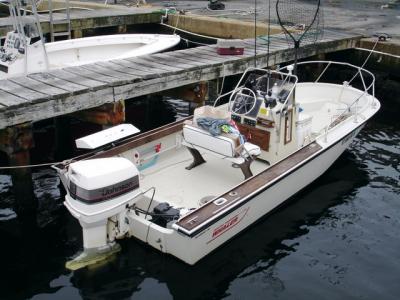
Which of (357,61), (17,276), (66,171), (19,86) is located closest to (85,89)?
(19,86)

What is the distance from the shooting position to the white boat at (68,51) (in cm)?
976

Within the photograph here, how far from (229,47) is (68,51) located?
4.53 m

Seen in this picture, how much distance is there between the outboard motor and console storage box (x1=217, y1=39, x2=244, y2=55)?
5.30 metres

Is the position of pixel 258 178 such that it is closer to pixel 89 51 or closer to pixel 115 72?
pixel 115 72

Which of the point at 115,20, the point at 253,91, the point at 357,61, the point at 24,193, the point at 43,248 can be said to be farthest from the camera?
the point at 115,20

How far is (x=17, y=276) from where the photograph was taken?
6129 mm

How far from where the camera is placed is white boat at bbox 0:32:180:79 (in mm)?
9758

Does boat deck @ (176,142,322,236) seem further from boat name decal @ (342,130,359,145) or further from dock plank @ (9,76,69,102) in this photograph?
dock plank @ (9,76,69,102)

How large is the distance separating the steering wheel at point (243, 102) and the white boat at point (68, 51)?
378 cm

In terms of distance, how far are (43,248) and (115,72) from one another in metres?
3.63

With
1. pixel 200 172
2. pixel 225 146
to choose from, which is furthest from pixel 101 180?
pixel 200 172

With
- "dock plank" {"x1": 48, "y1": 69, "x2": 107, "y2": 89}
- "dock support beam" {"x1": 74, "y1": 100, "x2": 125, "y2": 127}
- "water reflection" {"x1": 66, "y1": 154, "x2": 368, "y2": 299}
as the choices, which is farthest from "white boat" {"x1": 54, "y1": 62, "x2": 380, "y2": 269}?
"dock plank" {"x1": 48, "y1": 69, "x2": 107, "y2": 89}

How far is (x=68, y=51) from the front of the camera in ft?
40.5

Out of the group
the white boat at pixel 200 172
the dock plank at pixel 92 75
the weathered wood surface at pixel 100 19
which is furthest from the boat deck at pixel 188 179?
the weathered wood surface at pixel 100 19
